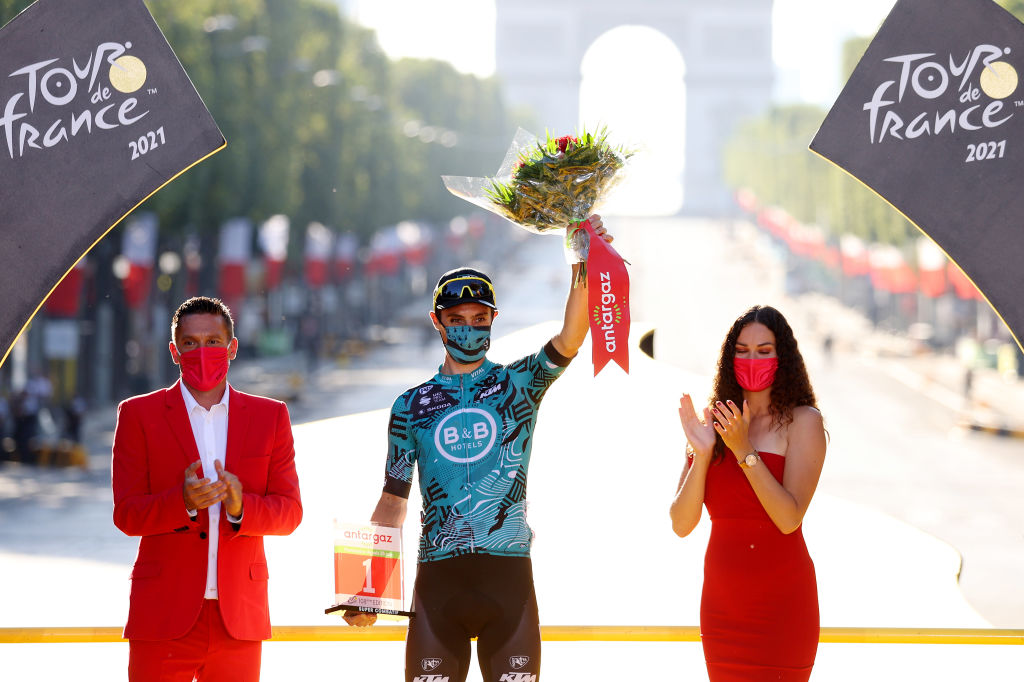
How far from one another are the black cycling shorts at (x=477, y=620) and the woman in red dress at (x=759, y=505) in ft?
1.91

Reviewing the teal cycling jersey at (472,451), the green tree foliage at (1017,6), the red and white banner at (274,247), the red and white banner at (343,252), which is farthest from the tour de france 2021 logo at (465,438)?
the red and white banner at (343,252)

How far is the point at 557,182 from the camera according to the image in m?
5.88

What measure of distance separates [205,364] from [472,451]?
0.94 meters

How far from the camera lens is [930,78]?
23.5 feet

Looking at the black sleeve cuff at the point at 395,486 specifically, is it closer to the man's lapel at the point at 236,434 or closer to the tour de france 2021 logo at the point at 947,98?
the man's lapel at the point at 236,434

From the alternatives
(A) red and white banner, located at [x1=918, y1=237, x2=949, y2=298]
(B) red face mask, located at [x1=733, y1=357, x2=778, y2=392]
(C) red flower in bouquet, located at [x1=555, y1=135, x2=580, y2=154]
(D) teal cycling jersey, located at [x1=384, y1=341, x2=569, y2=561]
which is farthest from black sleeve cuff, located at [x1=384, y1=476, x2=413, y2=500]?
(A) red and white banner, located at [x1=918, y1=237, x2=949, y2=298]

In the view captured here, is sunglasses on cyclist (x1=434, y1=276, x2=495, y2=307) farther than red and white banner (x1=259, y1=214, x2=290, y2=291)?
No

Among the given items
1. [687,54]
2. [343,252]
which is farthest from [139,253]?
[687,54]

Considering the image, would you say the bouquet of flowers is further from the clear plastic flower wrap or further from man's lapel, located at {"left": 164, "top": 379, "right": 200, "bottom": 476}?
man's lapel, located at {"left": 164, "top": 379, "right": 200, "bottom": 476}

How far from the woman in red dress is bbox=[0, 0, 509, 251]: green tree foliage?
69.2 feet

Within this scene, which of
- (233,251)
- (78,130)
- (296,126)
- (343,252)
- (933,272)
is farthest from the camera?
(343,252)

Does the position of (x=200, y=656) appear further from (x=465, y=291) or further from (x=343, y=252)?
(x=343, y=252)

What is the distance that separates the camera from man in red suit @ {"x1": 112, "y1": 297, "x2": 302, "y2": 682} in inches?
199

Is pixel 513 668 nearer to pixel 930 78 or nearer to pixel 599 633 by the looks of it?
pixel 599 633
